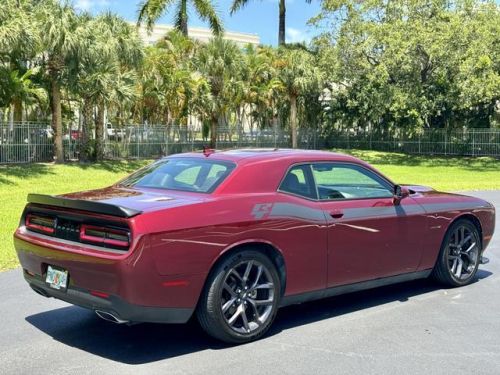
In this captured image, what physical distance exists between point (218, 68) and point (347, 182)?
90.1ft

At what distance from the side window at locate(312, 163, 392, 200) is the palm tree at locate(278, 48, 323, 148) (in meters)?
31.5

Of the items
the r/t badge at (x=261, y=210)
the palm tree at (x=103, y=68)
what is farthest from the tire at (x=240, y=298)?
the palm tree at (x=103, y=68)

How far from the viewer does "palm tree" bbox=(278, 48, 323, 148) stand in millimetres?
37750

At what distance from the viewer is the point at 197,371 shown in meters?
4.68

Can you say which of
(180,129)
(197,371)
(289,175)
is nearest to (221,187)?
(289,175)

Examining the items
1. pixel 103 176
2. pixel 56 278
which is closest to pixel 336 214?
pixel 56 278

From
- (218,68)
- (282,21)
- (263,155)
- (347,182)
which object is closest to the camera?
(263,155)

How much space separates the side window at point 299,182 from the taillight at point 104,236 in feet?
5.26

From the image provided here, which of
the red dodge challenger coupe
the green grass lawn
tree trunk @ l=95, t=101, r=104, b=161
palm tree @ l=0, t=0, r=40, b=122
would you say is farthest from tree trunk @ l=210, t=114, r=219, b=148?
the red dodge challenger coupe

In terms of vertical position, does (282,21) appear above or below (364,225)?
above

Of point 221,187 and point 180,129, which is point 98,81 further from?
point 221,187

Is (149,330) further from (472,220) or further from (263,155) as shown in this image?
(472,220)

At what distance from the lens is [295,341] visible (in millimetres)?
5434

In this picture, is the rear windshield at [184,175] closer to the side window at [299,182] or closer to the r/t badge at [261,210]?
the r/t badge at [261,210]
